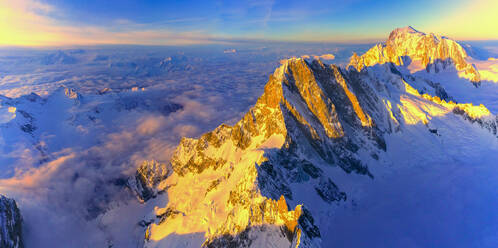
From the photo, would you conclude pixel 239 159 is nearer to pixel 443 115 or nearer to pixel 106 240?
pixel 106 240

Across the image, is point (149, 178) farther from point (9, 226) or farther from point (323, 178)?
point (323, 178)

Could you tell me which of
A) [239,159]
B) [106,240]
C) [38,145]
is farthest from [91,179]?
[239,159]

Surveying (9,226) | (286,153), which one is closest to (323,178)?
(286,153)

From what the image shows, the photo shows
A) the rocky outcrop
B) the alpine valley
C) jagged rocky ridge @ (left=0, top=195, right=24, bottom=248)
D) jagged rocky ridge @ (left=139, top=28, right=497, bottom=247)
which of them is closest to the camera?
jagged rocky ridge @ (left=139, top=28, right=497, bottom=247)

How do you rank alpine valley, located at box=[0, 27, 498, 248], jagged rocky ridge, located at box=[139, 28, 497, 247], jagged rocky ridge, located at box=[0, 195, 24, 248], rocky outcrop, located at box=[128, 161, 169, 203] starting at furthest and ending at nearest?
rocky outcrop, located at box=[128, 161, 169, 203]
jagged rocky ridge, located at box=[0, 195, 24, 248]
alpine valley, located at box=[0, 27, 498, 248]
jagged rocky ridge, located at box=[139, 28, 497, 247]

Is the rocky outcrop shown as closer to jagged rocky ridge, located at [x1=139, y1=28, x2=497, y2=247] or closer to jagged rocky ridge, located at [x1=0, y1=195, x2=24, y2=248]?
jagged rocky ridge, located at [x1=139, y1=28, x2=497, y2=247]

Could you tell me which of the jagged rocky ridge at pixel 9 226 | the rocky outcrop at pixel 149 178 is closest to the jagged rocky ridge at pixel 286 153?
the rocky outcrop at pixel 149 178

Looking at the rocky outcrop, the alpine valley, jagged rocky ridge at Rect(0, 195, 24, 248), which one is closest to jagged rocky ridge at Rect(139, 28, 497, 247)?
the alpine valley
